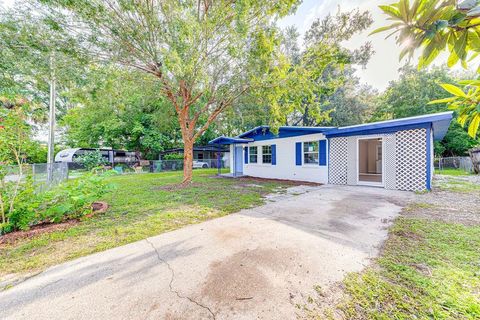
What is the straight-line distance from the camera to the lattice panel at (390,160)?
727 cm

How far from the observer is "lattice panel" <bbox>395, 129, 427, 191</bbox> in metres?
6.70

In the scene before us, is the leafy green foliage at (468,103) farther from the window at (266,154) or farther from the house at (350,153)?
the window at (266,154)

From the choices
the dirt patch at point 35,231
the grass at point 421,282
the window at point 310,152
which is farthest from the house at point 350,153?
the dirt patch at point 35,231

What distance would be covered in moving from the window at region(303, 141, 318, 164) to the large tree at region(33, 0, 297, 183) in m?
4.60

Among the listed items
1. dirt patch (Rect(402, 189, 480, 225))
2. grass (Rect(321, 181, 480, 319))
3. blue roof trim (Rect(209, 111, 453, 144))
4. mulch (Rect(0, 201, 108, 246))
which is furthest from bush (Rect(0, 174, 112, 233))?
blue roof trim (Rect(209, 111, 453, 144))

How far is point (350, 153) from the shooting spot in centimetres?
837

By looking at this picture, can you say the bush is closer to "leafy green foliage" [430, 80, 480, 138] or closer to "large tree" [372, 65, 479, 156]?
"leafy green foliage" [430, 80, 480, 138]

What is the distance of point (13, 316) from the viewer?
5.71ft

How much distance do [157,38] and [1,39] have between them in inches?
158

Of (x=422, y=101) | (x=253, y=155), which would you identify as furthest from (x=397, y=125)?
(x=422, y=101)

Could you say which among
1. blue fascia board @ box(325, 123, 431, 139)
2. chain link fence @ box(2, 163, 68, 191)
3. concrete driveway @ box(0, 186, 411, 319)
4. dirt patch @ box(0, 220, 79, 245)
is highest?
blue fascia board @ box(325, 123, 431, 139)

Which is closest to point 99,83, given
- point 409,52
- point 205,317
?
point 205,317

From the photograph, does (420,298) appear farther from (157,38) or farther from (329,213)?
(157,38)

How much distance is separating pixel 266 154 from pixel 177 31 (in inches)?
327
